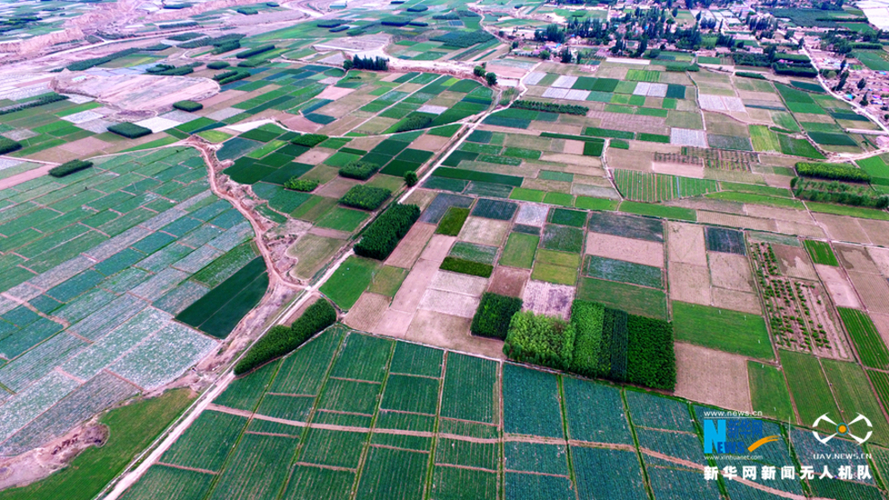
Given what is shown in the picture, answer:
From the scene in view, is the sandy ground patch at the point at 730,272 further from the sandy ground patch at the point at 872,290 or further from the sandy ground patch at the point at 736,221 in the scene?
the sandy ground patch at the point at 872,290

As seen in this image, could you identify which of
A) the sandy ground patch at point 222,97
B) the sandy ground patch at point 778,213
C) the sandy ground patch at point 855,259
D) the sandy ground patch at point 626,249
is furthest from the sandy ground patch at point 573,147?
the sandy ground patch at point 222,97

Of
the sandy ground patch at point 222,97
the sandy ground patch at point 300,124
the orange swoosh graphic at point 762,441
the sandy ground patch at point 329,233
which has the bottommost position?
the orange swoosh graphic at point 762,441

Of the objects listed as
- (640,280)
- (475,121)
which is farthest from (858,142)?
(475,121)

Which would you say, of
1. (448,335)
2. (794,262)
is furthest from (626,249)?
(448,335)

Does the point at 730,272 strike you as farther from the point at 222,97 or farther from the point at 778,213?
the point at 222,97

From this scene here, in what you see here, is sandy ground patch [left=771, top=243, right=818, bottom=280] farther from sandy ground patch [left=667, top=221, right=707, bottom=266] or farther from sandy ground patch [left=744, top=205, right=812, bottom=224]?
sandy ground patch [left=667, top=221, right=707, bottom=266]

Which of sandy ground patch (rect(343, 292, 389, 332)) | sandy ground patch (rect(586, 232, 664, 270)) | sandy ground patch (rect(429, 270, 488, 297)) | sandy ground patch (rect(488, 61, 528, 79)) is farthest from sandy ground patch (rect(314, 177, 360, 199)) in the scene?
sandy ground patch (rect(488, 61, 528, 79))

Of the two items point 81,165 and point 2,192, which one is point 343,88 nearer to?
point 81,165
